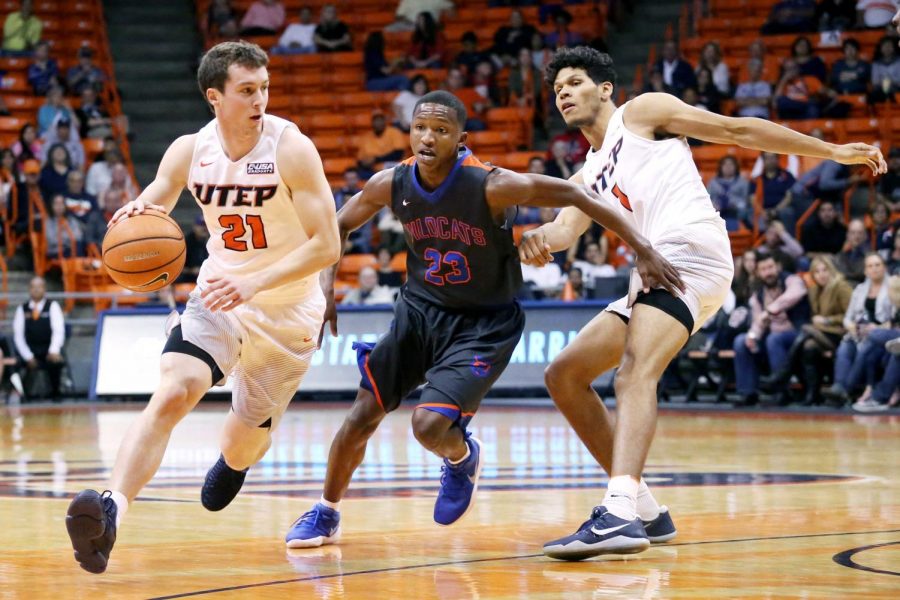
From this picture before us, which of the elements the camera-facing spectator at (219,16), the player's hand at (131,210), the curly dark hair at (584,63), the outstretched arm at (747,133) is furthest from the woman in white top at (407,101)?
the player's hand at (131,210)

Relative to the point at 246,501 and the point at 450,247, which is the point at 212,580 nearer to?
the point at 450,247

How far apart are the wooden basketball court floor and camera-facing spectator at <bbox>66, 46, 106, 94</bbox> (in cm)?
1098

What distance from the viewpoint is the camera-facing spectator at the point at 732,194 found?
1584 cm

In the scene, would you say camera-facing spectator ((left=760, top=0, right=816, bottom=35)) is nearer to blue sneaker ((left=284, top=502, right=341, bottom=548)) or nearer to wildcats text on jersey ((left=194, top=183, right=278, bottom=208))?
wildcats text on jersey ((left=194, top=183, right=278, bottom=208))

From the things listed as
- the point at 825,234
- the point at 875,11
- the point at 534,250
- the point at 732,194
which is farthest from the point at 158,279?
the point at 875,11

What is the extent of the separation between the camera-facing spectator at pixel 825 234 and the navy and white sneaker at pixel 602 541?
10.6 metres

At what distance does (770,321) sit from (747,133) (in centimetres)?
877

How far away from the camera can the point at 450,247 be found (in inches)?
217

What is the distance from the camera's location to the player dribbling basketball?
503 cm

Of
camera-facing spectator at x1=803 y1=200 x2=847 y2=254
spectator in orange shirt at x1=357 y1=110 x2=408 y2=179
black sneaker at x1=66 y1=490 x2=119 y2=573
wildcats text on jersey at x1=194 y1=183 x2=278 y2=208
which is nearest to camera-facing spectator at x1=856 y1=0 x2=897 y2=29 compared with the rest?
camera-facing spectator at x1=803 y1=200 x2=847 y2=254

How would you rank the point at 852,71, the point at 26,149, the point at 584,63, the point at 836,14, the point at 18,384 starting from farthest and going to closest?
1. the point at 26,149
2. the point at 836,14
3. the point at 852,71
4. the point at 18,384
5. the point at 584,63

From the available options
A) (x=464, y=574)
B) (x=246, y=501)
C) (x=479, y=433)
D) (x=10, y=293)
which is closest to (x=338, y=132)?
(x=10, y=293)

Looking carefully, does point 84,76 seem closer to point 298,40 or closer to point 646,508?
point 298,40

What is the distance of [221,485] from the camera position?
234 inches
